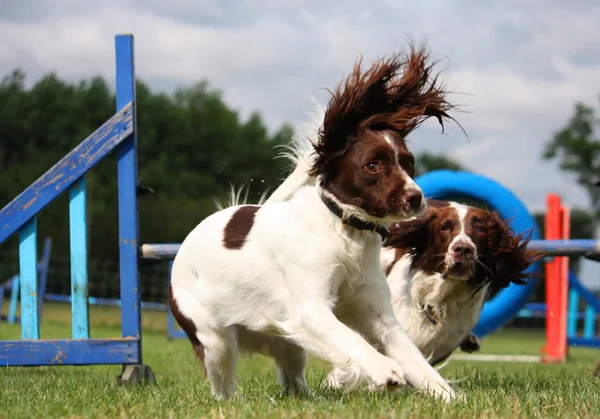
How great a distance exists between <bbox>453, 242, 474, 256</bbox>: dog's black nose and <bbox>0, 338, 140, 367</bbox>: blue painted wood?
193 cm

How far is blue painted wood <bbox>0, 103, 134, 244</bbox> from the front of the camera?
478cm

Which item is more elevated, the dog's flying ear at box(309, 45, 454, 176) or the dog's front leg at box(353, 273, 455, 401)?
the dog's flying ear at box(309, 45, 454, 176)

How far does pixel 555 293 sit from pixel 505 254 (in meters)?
5.84

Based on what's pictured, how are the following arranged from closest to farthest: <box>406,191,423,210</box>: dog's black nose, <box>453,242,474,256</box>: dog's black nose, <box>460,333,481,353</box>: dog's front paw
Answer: <box>406,191,423,210</box>: dog's black nose, <box>453,242,474,256</box>: dog's black nose, <box>460,333,481,353</box>: dog's front paw

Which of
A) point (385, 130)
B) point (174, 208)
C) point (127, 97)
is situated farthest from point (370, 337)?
point (174, 208)

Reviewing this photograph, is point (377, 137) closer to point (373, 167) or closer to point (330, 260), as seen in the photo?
point (373, 167)

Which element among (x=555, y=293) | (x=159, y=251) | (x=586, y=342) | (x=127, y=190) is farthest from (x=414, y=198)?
(x=586, y=342)

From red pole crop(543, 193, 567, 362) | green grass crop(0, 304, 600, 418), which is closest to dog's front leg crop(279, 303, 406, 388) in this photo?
green grass crop(0, 304, 600, 418)

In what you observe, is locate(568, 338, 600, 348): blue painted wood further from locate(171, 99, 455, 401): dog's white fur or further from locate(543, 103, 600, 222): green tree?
locate(543, 103, 600, 222): green tree

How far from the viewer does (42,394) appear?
12.9ft

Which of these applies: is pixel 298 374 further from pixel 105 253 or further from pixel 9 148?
pixel 9 148

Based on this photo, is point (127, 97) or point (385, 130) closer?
point (385, 130)

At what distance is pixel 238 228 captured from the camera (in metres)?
4.11

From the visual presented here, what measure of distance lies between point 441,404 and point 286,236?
3.30 feet
